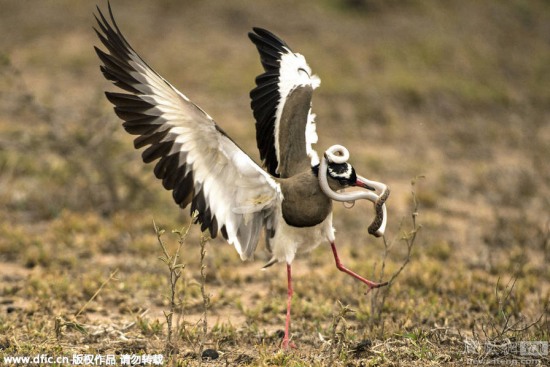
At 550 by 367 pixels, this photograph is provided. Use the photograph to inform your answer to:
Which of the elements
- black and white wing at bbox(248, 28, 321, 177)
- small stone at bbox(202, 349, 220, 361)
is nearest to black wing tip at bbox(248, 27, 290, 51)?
black and white wing at bbox(248, 28, 321, 177)

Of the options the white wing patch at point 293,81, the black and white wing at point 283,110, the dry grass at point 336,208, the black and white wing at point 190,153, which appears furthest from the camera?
the white wing patch at point 293,81

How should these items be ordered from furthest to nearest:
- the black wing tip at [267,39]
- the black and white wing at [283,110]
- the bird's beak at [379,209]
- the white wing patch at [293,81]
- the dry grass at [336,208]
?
the black wing tip at [267,39]
the white wing patch at [293,81]
the black and white wing at [283,110]
the dry grass at [336,208]
the bird's beak at [379,209]

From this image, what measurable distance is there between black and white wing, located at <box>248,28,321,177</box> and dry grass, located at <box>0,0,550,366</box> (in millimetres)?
874

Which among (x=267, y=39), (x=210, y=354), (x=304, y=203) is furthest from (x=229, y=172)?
(x=267, y=39)

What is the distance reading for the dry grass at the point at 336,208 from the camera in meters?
4.25

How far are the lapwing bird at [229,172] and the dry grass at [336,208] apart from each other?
1.63 ft

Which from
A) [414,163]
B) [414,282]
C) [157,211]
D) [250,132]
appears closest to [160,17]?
[250,132]

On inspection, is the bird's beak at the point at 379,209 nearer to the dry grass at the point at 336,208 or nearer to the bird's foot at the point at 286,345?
the dry grass at the point at 336,208

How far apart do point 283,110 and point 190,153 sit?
98 cm

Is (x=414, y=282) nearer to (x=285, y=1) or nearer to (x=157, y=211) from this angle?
(x=157, y=211)

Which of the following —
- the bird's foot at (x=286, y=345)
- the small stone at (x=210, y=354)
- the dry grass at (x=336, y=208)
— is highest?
the dry grass at (x=336, y=208)

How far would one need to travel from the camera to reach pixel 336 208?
739 centimetres

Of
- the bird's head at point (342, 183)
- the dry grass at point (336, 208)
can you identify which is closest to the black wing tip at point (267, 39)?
the bird's head at point (342, 183)

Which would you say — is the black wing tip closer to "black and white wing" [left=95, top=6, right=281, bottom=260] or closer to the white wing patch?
the white wing patch
